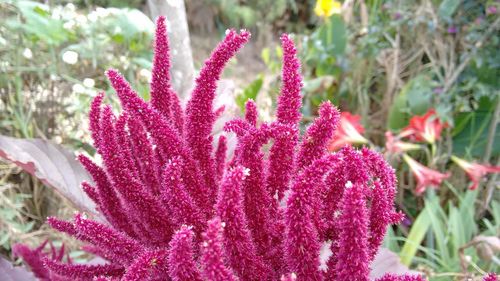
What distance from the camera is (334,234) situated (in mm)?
469

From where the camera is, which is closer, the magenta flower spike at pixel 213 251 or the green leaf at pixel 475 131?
the magenta flower spike at pixel 213 251

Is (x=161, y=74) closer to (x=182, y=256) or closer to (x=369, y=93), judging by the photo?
(x=182, y=256)

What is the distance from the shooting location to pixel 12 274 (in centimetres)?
58

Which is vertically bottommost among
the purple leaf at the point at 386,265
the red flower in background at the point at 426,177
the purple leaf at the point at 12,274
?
the red flower in background at the point at 426,177

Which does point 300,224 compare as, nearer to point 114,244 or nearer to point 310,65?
point 114,244

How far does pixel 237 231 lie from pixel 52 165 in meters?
0.37

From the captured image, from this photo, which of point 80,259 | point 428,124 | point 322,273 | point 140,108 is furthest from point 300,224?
point 428,124

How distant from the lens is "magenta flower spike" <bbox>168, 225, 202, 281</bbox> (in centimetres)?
37

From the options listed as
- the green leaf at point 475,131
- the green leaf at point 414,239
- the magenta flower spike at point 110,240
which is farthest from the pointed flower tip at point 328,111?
the green leaf at point 475,131

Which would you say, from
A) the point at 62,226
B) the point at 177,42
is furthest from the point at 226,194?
the point at 177,42

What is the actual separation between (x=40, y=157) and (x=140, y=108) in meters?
0.26

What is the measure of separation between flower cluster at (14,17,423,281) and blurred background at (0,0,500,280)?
158 millimetres

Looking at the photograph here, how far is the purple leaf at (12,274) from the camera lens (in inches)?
22.7

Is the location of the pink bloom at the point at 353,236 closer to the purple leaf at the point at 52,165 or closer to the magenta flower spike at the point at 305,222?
the magenta flower spike at the point at 305,222
